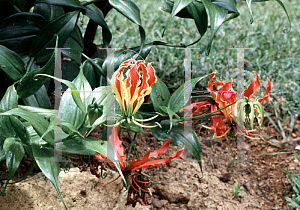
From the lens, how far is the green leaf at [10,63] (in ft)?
2.62

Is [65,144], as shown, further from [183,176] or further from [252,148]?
[252,148]

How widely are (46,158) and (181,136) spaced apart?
0.30 metres

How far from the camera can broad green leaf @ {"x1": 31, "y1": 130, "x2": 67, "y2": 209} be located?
1.94ft

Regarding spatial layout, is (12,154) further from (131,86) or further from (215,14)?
(215,14)

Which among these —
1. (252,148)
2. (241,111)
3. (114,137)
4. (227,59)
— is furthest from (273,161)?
(114,137)

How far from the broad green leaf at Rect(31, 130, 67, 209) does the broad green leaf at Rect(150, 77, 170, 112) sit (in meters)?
0.25

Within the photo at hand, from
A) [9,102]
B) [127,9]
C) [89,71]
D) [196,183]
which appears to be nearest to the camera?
[9,102]

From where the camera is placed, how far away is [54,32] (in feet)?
2.96

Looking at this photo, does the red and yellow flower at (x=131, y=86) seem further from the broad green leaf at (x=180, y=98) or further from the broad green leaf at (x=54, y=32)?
the broad green leaf at (x=54, y=32)

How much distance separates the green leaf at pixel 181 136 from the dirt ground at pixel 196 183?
0.41m

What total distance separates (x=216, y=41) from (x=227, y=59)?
1.05ft

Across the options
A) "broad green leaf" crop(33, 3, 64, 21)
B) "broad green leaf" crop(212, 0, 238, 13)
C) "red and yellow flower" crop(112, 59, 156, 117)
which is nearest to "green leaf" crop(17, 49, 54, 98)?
"red and yellow flower" crop(112, 59, 156, 117)

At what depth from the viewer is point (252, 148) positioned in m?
1.42

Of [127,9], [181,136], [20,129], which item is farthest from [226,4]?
[20,129]
